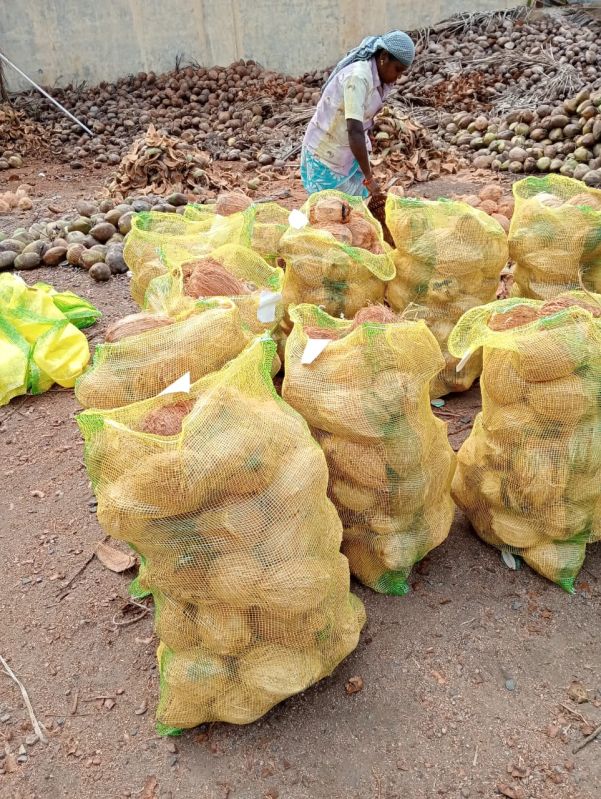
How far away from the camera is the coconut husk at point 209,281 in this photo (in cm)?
268

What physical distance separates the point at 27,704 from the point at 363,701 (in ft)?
3.70

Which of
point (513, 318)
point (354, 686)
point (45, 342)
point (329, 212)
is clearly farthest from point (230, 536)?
point (45, 342)

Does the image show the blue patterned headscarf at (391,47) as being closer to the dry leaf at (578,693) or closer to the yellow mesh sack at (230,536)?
the yellow mesh sack at (230,536)

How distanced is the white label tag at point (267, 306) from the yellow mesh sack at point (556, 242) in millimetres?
1395

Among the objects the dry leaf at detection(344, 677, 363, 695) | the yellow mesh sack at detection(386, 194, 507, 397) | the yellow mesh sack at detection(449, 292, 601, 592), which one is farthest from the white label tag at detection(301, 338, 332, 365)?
the yellow mesh sack at detection(386, 194, 507, 397)

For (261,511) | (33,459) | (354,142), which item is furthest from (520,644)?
(354,142)

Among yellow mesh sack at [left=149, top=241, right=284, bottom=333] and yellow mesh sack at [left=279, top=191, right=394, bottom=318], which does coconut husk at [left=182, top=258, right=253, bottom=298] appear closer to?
yellow mesh sack at [left=149, top=241, right=284, bottom=333]

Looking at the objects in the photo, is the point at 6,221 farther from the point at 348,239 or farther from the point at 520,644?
the point at 520,644

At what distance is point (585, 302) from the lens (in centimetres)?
240

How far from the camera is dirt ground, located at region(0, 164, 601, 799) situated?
191 cm

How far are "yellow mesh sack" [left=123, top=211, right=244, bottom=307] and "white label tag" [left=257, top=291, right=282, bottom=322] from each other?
0.64 m

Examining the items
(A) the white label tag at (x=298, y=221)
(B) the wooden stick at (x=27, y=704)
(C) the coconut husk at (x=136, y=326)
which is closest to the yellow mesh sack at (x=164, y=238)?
(A) the white label tag at (x=298, y=221)

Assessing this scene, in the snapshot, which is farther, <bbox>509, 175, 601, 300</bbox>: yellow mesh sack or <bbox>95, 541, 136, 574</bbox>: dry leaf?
<bbox>509, 175, 601, 300</bbox>: yellow mesh sack

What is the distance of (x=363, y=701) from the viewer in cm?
210
